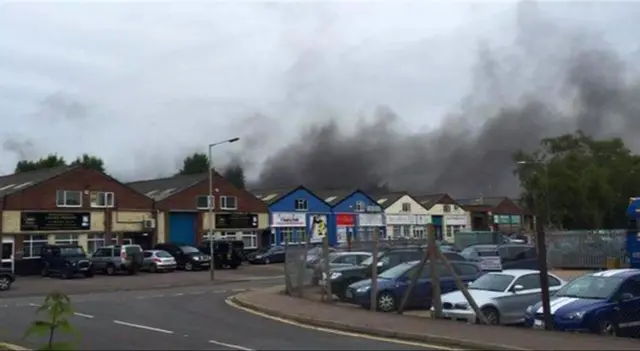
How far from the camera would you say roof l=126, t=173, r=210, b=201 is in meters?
58.6

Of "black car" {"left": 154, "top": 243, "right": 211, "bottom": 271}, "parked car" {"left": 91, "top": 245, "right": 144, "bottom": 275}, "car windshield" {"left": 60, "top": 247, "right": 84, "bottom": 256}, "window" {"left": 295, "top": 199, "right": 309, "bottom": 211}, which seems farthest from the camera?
"window" {"left": 295, "top": 199, "right": 309, "bottom": 211}

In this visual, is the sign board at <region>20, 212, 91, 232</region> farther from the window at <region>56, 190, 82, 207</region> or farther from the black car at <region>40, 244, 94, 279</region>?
the black car at <region>40, 244, 94, 279</region>

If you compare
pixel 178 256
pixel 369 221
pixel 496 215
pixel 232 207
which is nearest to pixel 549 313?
pixel 178 256

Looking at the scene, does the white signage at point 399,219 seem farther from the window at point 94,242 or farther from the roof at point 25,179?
the roof at point 25,179

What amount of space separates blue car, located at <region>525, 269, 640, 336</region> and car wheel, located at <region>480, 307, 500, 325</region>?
2.34 ft

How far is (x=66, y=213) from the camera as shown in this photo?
48938 millimetres

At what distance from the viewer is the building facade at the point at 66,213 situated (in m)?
45.6

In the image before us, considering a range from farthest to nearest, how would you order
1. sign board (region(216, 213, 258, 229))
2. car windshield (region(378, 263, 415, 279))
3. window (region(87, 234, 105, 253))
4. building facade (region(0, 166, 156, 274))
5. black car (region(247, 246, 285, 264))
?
sign board (region(216, 213, 258, 229))
black car (region(247, 246, 285, 264))
window (region(87, 234, 105, 253))
building facade (region(0, 166, 156, 274))
car windshield (region(378, 263, 415, 279))

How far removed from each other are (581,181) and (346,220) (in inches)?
1063

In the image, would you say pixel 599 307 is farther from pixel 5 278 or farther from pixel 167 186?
pixel 167 186


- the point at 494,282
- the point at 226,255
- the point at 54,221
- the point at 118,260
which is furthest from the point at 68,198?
the point at 494,282

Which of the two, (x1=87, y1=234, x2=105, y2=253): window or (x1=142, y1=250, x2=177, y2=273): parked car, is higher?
(x1=87, y1=234, x2=105, y2=253): window

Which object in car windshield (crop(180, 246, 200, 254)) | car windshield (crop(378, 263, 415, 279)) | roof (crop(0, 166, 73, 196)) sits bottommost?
car windshield (crop(378, 263, 415, 279))

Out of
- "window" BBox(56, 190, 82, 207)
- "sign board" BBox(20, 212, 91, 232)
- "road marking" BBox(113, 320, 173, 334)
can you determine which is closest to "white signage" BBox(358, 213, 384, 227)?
"sign board" BBox(20, 212, 91, 232)
